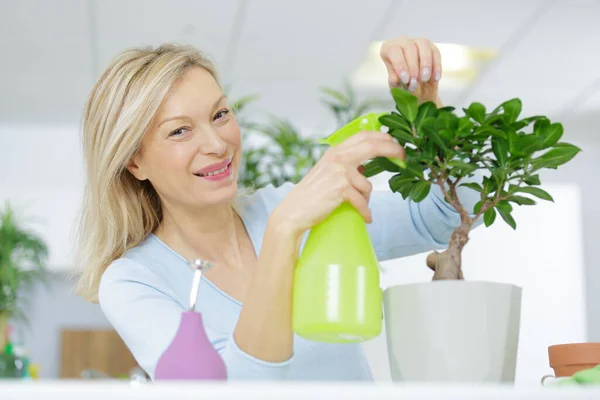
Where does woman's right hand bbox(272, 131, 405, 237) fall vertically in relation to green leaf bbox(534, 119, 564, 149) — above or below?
below

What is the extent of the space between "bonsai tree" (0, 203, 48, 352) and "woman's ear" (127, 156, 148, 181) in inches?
172

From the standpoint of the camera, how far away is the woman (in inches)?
44.1

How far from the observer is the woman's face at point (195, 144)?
131 cm

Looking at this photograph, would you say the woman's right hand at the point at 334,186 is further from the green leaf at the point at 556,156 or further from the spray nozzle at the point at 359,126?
the green leaf at the point at 556,156

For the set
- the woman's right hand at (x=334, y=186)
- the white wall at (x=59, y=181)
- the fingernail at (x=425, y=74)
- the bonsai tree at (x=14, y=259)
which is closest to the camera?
the woman's right hand at (x=334, y=186)

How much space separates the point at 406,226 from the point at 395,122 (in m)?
0.52

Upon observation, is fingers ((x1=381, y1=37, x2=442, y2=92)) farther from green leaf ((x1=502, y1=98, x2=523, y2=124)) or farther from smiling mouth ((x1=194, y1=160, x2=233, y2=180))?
smiling mouth ((x1=194, y1=160, x2=233, y2=180))

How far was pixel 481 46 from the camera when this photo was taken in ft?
15.8

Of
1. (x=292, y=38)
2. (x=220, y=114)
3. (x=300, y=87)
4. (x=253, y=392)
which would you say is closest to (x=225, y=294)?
(x=220, y=114)

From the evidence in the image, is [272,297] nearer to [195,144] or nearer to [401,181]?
→ [401,181]

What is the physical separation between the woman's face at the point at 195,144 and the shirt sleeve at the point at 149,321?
0.55 ft

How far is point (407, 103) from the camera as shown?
0.89m

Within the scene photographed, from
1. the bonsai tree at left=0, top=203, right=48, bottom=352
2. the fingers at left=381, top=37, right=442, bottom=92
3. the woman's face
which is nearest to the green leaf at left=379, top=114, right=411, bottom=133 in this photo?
the fingers at left=381, top=37, right=442, bottom=92

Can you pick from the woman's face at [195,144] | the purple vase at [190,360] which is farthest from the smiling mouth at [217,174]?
the purple vase at [190,360]
